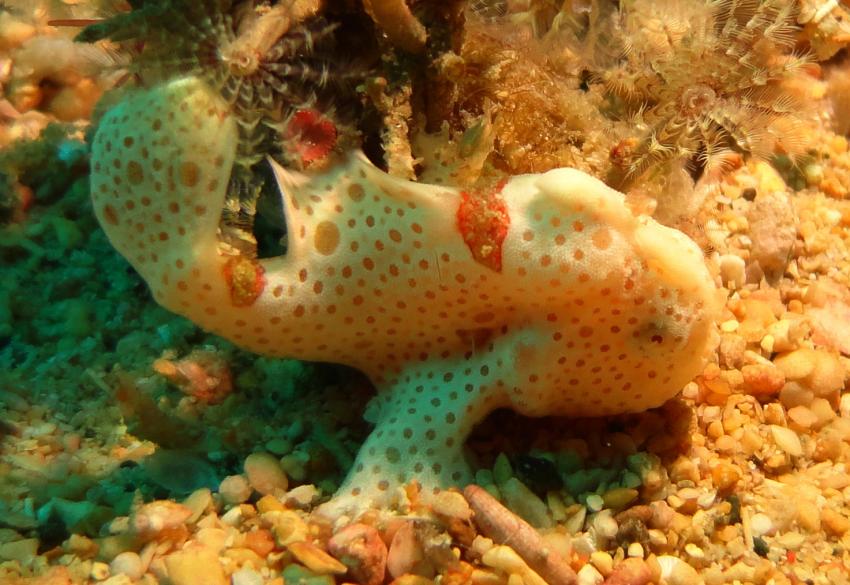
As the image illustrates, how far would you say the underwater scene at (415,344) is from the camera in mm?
2467

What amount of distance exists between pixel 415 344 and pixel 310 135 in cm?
88

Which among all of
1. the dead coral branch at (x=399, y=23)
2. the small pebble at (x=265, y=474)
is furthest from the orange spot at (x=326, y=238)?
the small pebble at (x=265, y=474)

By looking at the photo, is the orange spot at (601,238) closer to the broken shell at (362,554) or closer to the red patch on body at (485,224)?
the red patch on body at (485,224)

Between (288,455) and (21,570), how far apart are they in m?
0.97

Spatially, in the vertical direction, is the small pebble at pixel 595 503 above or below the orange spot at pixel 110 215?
below

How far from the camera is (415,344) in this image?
286 centimetres

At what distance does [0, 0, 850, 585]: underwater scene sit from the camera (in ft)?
8.09

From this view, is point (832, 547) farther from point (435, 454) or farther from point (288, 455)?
point (288, 455)

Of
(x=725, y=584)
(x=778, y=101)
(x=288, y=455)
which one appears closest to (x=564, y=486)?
A: (x=725, y=584)

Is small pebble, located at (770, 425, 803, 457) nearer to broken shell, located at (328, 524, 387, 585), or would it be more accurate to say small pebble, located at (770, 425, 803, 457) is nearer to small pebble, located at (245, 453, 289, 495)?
broken shell, located at (328, 524, 387, 585)

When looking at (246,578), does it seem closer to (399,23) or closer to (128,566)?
(128,566)

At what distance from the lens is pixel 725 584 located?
7.88 ft

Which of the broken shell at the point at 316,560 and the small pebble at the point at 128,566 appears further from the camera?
the small pebble at the point at 128,566

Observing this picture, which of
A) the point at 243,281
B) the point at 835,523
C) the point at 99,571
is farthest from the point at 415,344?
the point at 835,523
